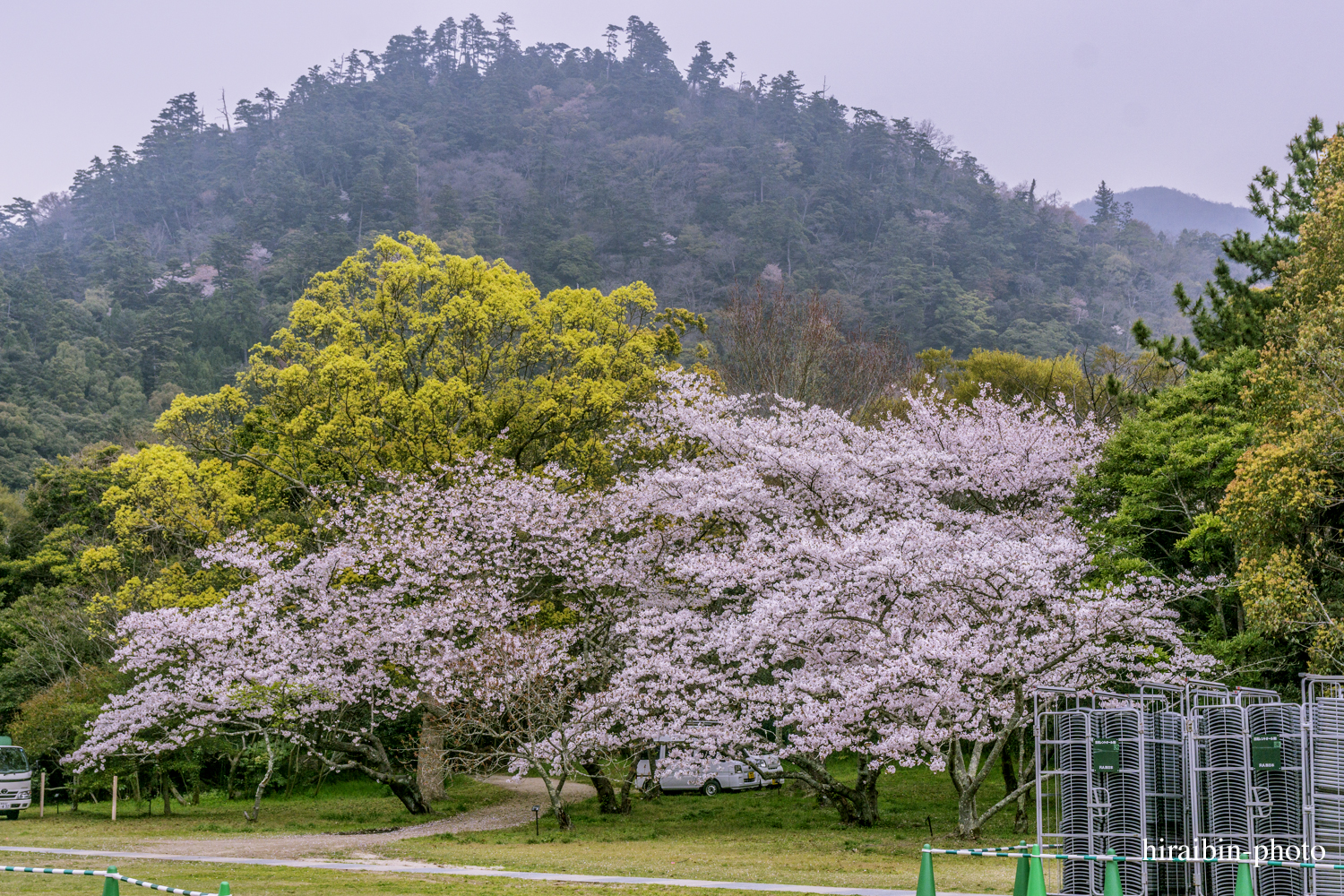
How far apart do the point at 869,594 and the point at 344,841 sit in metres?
8.43

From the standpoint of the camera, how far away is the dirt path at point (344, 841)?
1411 centimetres

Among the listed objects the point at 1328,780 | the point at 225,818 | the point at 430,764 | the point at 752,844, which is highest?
the point at 1328,780

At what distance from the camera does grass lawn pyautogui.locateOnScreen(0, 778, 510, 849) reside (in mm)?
16656

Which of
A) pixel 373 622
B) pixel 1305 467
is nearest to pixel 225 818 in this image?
pixel 373 622

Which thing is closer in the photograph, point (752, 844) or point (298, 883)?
point (298, 883)

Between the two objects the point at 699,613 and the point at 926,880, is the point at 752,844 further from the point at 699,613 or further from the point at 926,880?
the point at 926,880

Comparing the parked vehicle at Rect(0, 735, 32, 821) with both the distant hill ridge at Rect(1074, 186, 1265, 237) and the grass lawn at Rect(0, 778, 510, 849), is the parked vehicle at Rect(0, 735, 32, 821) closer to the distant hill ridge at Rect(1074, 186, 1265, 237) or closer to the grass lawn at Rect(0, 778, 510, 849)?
the grass lawn at Rect(0, 778, 510, 849)

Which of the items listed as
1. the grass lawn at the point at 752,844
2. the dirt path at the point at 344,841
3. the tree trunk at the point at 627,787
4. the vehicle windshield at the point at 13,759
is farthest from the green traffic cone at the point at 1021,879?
the vehicle windshield at the point at 13,759

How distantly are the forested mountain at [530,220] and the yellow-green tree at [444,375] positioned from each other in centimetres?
2544

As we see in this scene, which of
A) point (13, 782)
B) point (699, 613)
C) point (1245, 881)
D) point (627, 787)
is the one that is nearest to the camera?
point (1245, 881)

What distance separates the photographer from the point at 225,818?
2005 cm

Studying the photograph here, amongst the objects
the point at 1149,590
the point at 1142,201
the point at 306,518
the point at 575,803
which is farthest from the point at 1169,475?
the point at 1142,201

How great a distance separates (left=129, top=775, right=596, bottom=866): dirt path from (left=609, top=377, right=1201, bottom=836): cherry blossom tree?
154 inches

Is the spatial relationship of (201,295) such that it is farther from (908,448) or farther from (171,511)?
(908,448)
